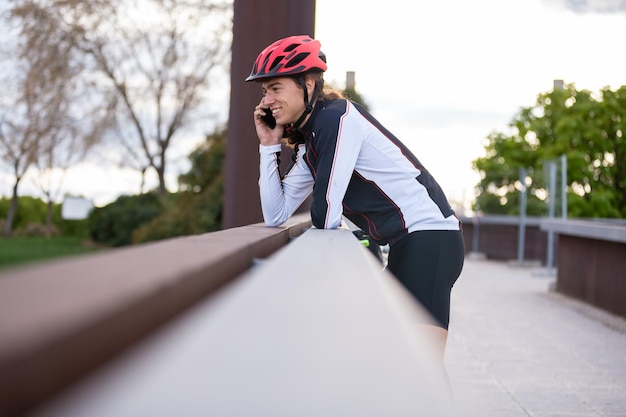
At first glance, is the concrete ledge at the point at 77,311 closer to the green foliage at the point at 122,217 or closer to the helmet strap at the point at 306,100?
the helmet strap at the point at 306,100

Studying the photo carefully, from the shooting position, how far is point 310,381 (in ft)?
2.34

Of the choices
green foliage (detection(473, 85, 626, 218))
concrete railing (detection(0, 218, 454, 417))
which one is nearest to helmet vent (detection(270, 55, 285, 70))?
concrete railing (detection(0, 218, 454, 417))

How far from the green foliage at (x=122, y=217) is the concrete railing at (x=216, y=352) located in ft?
72.6

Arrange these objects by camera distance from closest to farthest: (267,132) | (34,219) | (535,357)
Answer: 1. (267,132)
2. (535,357)
3. (34,219)

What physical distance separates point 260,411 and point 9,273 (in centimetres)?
34

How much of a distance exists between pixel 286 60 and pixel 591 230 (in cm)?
887

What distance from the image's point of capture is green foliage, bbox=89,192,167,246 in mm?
23641

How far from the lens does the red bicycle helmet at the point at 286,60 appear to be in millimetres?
3371

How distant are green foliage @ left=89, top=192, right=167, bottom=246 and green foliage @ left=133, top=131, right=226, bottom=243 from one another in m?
4.70

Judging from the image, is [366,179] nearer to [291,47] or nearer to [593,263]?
[291,47]

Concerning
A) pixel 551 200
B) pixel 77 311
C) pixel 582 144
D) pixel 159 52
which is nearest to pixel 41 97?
pixel 159 52

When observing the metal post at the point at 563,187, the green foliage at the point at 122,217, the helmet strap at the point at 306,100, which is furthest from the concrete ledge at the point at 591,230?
the green foliage at the point at 122,217

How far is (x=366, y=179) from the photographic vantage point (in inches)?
129

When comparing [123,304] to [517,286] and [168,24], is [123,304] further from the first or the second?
[168,24]
